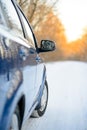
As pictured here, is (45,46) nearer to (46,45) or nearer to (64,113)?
(46,45)

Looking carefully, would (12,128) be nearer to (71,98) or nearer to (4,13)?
(4,13)

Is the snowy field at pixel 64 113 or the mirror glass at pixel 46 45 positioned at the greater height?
the mirror glass at pixel 46 45

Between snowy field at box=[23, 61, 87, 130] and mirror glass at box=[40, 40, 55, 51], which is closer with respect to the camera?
snowy field at box=[23, 61, 87, 130]

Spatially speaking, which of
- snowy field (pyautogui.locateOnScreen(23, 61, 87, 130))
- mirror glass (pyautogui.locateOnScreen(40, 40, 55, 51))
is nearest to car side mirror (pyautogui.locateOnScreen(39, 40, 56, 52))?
mirror glass (pyautogui.locateOnScreen(40, 40, 55, 51))

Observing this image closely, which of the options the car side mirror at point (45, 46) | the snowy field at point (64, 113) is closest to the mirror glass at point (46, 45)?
the car side mirror at point (45, 46)

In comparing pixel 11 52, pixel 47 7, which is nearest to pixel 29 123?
pixel 11 52

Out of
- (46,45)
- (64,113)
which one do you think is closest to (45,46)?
(46,45)

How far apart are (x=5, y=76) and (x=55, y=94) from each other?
259 inches

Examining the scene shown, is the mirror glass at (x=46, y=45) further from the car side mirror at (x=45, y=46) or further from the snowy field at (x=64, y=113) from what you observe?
the snowy field at (x=64, y=113)

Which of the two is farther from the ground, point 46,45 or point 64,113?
point 46,45

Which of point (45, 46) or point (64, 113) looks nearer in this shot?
point (45, 46)

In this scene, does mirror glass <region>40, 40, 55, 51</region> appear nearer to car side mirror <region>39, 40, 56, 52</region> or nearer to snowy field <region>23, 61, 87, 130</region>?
car side mirror <region>39, 40, 56, 52</region>

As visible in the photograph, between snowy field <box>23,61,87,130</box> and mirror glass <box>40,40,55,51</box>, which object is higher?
mirror glass <box>40,40,55,51</box>

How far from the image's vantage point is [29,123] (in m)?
6.35
